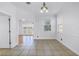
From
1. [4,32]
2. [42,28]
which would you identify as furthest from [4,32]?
[42,28]

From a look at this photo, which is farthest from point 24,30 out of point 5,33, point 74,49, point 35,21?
point 74,49

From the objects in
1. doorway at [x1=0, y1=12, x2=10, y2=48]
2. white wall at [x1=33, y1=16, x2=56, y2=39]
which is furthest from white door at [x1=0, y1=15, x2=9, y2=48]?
white wall at [x1=33, y1=16, x2=56, y2=39]

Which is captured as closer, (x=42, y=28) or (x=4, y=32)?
(x=4, y=32)

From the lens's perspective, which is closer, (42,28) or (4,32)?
(4,32)

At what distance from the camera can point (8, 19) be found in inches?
251

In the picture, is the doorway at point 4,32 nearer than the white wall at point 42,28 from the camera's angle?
Yes

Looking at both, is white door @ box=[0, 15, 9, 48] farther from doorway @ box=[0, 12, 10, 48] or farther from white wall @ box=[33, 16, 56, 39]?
white wall @ box=[33, 16, 56, 39]

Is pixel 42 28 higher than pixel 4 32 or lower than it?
higher

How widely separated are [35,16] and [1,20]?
5381mm

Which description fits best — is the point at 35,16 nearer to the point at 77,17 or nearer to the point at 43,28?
the point at 43,28

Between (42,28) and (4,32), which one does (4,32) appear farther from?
(42,28)

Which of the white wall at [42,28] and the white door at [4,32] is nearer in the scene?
the white door at [4,32]


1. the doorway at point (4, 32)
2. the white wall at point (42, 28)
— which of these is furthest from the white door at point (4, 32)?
the white wall at point (42, 28)

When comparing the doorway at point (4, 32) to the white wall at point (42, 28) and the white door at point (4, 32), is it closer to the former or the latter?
the white door at point (4, 32)
